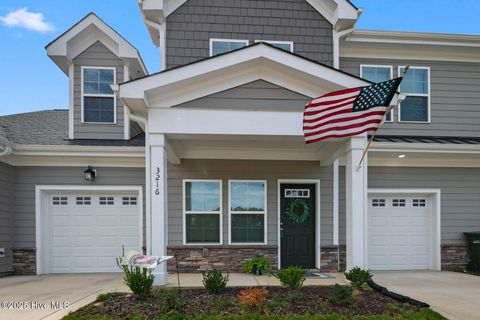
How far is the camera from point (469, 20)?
507 inches

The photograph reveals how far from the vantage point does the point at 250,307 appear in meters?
4.96

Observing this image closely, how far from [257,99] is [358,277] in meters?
3.61

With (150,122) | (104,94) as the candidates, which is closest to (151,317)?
(150,122)

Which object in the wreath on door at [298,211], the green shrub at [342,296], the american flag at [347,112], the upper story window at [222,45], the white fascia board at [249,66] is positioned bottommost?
the green shrub at [342,296]

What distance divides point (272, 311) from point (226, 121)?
3199 millimetres

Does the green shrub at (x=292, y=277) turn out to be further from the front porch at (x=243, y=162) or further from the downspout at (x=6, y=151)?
the downspout at (x=6, y=151)

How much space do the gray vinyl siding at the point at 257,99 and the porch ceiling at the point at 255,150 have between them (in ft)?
3.61

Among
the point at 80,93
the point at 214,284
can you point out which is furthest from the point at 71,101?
the point at 214,284

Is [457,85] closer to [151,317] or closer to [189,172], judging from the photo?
[189,172]

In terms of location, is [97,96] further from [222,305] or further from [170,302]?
[222,305]

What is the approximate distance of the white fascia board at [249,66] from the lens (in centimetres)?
601

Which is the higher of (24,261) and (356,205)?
(356,205)

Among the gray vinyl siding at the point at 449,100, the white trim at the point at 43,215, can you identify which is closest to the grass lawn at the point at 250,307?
the white trim at the point at 43,215

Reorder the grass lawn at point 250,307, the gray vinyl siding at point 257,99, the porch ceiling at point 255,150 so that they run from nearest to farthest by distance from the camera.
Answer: the grass lawn at point 250,307
the gray vinyl siding at point 257,99
the porch ceiling at point 255,150
